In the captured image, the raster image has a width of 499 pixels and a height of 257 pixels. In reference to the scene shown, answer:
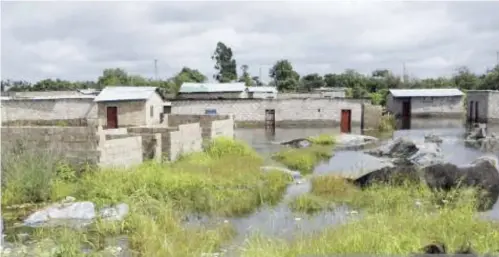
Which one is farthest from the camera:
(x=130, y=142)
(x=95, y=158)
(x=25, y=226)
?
(x=130, y=142)

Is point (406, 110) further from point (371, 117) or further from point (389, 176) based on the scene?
point (389, 176)

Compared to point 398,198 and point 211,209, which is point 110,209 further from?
point 398,198

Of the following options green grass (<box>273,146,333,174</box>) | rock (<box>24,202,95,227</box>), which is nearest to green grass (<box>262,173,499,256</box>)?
rock (<box>24,202,95,227</box>)

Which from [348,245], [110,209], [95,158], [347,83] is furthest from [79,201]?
[347,83]

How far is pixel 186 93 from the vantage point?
35562 millimetres

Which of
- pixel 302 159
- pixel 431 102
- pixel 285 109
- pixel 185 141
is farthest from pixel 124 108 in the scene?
pixel 431 102

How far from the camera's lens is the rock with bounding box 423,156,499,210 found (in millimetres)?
10516

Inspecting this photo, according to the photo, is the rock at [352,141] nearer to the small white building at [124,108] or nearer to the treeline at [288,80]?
the small white building at [124,108]

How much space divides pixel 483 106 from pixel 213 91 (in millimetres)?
17779

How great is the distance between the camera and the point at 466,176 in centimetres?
1059

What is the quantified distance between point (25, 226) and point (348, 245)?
17.0ft

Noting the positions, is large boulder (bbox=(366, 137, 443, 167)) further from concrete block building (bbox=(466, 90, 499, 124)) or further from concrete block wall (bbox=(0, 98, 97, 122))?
concrete block building (bbox=(466, 90, 499, 124))

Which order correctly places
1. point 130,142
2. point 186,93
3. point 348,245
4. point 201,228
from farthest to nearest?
1. point 186,93
2. point 130,142
3. point 201,228
4. point 348,245

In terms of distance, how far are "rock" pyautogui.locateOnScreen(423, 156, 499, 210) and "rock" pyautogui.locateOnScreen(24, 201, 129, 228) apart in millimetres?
6329
